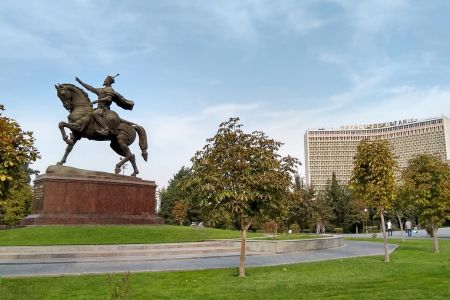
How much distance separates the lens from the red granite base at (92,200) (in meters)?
21.2

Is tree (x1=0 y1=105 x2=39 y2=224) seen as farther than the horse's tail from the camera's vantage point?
No

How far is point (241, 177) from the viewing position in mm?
11625

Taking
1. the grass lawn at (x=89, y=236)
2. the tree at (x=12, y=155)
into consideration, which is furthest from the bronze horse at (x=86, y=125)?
the tree at (x=12, y=155)

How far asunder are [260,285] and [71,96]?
17.5 metres

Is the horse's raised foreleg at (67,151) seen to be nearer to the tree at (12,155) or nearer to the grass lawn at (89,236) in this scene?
the grass lawn at (89,236)

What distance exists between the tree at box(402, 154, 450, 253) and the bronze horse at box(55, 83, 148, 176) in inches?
625

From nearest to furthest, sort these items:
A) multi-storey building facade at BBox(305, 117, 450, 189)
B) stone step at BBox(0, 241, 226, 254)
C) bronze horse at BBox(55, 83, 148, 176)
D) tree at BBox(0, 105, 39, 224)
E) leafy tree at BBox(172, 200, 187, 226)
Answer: tree at BBox(0, 105, 39, 224), stone step at BBox(0, 241, 226, 254), bronze horse at BBox(55, 83, 148, 176), leafy tree at BBox(172, 200, 187, 226), multi-storey building facade at BBox(305, 117, 450, 189)

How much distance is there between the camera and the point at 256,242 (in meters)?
19.5

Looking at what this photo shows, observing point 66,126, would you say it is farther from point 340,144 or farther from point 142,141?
point 340,144

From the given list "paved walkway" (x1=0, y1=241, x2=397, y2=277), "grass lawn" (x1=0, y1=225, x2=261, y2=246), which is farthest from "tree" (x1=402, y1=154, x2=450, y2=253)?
"grass lawn" (x1=0, y1=225, x2=261, y2=246)

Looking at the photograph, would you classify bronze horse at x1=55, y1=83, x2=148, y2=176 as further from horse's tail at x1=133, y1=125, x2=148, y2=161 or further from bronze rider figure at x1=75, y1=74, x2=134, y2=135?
horse's tail at x1=133, y1=125, x2=148, y2=161

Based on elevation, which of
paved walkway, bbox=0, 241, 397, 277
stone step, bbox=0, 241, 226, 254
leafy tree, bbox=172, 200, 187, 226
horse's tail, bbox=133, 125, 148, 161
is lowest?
paved walkway, bbox=0, 241, 397, 277

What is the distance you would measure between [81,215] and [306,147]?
150 meters

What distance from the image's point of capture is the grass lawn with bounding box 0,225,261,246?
1769cm
